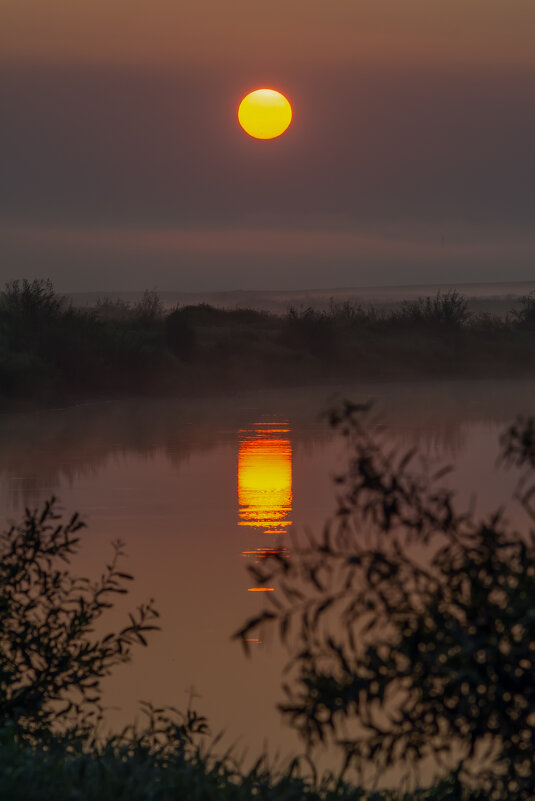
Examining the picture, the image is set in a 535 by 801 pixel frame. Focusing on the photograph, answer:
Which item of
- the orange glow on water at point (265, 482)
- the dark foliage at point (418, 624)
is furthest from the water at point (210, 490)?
the dark foliage at point (418, 624)

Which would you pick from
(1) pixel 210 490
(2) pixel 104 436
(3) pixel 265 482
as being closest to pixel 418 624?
(1) pixel 210 490

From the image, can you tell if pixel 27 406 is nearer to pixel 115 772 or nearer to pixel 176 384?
pixel 176 384

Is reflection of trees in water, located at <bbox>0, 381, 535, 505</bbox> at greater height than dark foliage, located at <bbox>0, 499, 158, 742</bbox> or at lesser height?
greater

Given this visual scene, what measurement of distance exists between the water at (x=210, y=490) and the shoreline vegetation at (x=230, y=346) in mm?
1387

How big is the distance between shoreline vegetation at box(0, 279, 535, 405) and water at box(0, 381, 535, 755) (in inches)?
54.6

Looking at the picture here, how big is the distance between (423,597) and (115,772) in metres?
1.68

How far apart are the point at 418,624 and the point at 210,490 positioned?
19125 mm

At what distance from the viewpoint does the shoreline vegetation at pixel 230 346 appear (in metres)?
39.3

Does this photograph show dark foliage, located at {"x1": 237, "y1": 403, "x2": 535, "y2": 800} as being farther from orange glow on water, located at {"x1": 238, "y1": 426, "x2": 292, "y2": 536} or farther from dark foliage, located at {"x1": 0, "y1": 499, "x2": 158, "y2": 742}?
orange glow on water, located at {"x1": 238, "y1": 426, "x2": 292, "y2": 536}

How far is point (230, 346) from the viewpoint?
47.4 metres

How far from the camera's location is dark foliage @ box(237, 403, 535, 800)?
3855 millimetres

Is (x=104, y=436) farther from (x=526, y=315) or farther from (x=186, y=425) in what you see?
(x=526, y=315)

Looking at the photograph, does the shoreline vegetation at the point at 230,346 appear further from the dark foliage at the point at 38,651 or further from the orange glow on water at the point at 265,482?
the dark foliage at the point at 38,651

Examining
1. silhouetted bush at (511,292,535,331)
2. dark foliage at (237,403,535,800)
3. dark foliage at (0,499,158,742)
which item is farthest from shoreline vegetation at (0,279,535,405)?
dark foliage at (237,403,535,800)
